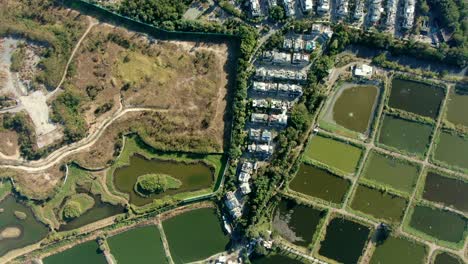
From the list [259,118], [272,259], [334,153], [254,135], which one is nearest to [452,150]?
[334,153]

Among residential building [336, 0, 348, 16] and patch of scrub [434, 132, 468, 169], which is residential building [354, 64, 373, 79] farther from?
patch of scrub [434, 132, 468, 169]

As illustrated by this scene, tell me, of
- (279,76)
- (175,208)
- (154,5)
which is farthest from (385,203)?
(154,5)

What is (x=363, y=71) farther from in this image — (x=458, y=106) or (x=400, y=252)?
(x=400, y=252)

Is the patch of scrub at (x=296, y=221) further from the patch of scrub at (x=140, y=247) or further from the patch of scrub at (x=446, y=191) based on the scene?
the patch of scrub at (x=140, y=247)

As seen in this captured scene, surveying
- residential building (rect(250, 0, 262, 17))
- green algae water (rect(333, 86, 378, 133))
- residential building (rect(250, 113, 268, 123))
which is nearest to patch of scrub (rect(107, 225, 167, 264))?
residential building (rect(250, 113, 268, 123))

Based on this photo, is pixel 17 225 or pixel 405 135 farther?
pixel 17 225
